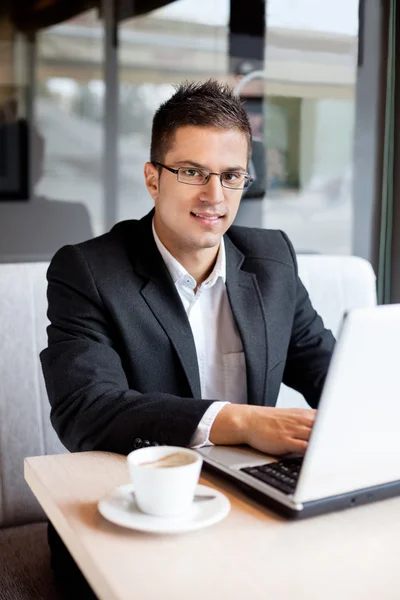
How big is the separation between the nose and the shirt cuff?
0.55m

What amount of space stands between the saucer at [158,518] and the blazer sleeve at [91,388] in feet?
0.71

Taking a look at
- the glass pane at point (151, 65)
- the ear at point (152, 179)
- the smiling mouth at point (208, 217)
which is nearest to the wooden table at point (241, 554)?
the smiling mouth at point (208, 217)

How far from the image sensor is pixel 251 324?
162 cm

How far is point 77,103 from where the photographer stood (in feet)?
7.74

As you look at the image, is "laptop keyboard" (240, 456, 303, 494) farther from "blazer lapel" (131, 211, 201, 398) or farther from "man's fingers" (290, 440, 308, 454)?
"blazer lapel" (131, 211, 201, 398)

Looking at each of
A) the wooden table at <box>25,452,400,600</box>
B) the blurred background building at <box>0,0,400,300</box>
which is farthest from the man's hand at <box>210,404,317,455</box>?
the blurred background building at <box>0,0,400,300</box>

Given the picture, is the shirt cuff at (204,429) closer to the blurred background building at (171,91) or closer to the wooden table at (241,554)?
the wooden table at (241,554)

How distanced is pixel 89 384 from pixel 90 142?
1329mm

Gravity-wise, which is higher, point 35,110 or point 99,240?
point 35,110

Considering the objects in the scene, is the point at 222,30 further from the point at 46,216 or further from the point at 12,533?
the point at 12,533

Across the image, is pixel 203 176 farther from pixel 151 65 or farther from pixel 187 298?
pixel 151 65

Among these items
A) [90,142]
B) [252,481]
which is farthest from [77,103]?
Result: [252,481]

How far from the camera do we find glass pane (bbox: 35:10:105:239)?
230cm

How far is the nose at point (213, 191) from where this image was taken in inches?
61.4
